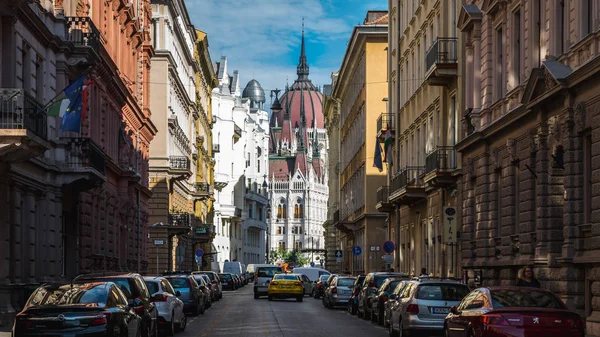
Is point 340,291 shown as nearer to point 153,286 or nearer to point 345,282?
point 345,282

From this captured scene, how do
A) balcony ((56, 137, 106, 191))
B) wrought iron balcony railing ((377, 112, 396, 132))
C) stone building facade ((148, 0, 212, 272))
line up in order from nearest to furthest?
balcony ((56, 137, 106, 191)) → wrought iron balcony railing ((377, 112, 396, 132)) → stone building facade ((148, 0, 212, 272))

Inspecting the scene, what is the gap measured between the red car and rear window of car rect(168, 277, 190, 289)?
19.2 meters

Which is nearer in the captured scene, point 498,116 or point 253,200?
point 498,116

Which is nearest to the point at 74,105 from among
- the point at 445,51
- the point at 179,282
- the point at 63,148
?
the point at 63,148

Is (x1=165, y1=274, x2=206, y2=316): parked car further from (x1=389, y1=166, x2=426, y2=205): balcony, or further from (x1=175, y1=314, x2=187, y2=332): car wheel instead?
(x1=389, y1=166, x2=426, y2=205): balcony

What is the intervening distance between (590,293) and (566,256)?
3.95 feet

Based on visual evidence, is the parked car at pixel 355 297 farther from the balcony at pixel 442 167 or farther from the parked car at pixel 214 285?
the parked car at pixel 214 285

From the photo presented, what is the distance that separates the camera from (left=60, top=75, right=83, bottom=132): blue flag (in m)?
31.0

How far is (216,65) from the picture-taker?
153m

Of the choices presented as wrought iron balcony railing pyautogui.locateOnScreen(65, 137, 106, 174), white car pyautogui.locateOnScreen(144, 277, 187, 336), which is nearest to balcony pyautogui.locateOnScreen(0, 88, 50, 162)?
white car pyautogui.locateOnScreen(144, 277, 187, 336)

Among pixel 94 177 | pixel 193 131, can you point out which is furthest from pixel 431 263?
pixel 193 131

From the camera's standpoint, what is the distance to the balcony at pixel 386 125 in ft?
193

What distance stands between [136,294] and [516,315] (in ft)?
26.7

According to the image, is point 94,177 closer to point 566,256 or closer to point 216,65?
point 566,256
